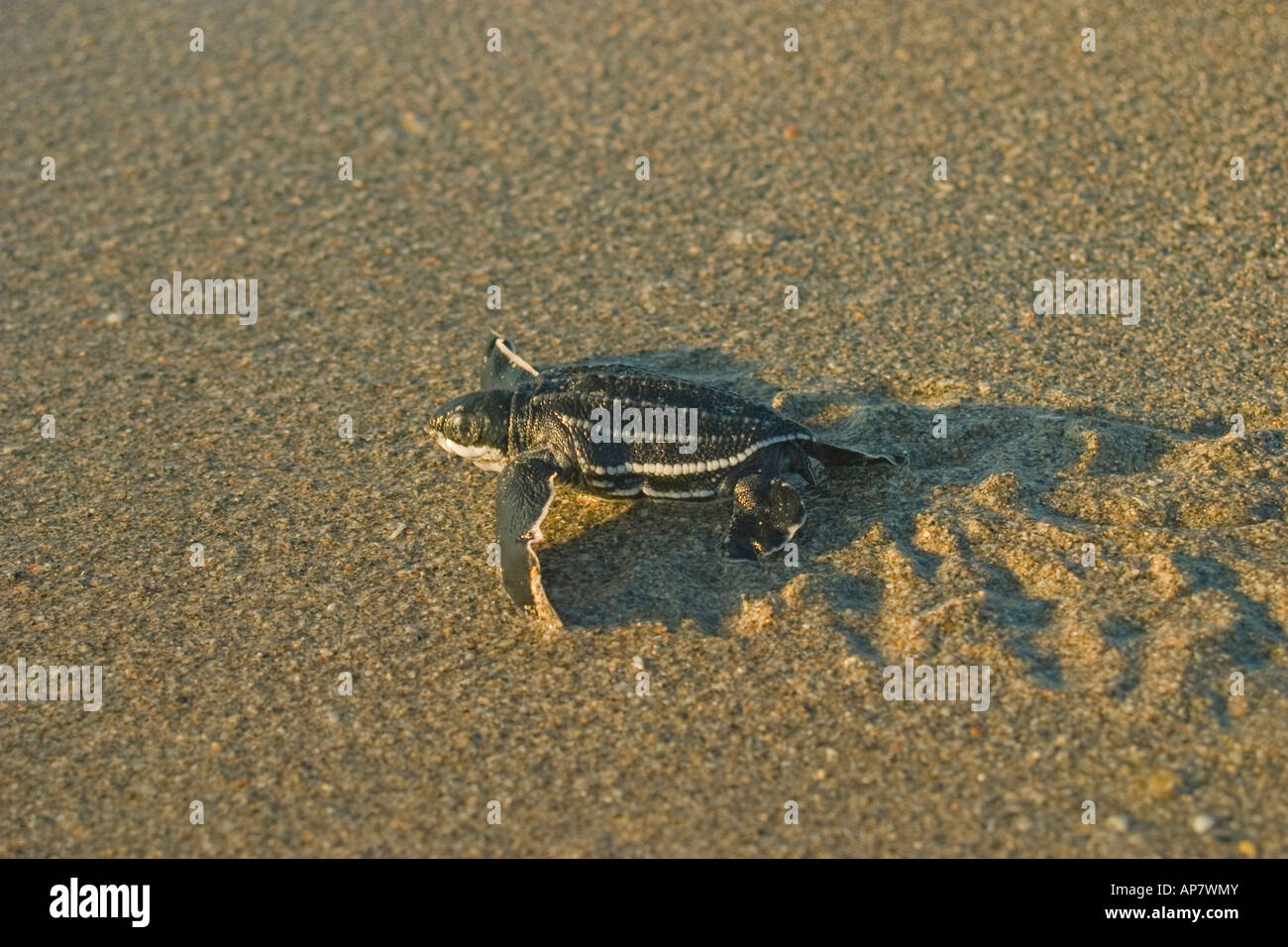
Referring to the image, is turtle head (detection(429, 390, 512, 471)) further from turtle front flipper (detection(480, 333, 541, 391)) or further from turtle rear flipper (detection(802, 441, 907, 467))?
turtle rear flipper (detection(802, 441, 907, 467))

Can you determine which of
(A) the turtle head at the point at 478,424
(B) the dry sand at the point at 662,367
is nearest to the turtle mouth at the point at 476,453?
(A) the turtle head at the point at 478,424

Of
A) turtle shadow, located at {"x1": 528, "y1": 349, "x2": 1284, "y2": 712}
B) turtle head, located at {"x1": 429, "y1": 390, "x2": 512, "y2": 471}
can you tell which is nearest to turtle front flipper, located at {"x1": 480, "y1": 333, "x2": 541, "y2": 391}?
turtle head, located at {"x1": 429, "y1": 390, "x2": 512, "y2": 471}

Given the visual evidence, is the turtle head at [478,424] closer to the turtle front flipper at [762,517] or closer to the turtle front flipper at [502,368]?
the turtle front flipper at [502,368]

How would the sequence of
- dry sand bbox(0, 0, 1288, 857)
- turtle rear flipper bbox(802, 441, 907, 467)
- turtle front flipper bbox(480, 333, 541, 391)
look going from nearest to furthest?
1. dry sand bbox(0, 0, 1288, 857)
2. turtle rear flipper bbox(802, 441, 907, 467)
3. turtle front flipper bbox(480, 333, 541, 391)

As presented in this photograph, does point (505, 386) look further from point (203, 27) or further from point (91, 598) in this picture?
point (203, 27)
